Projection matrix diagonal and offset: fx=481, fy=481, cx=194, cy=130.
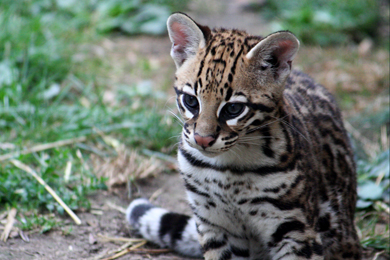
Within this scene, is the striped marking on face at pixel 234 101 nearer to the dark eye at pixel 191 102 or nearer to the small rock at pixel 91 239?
the dark eye at pixel 191 102

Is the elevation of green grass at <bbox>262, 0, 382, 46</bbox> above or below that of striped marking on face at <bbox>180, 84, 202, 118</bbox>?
above

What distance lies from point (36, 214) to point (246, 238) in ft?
5.63

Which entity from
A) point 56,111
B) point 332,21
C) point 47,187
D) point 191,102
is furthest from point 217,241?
point 332,21

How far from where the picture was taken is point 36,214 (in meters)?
3.87

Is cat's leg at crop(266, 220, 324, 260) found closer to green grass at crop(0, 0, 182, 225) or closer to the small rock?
the small rock

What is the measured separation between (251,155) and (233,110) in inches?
14.2

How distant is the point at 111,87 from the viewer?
6641 mm

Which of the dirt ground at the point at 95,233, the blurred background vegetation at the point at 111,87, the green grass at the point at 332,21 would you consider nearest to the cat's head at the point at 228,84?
the dirt ground at the point at 95,233

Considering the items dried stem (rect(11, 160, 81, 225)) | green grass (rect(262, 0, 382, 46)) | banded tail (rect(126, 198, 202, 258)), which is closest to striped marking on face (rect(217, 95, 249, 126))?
banded tail (rect(126, 198, 202, 258))

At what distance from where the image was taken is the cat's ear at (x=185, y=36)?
3.02 meters

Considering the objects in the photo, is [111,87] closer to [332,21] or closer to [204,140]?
[204,140]

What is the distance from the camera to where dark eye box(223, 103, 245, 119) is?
285 cm

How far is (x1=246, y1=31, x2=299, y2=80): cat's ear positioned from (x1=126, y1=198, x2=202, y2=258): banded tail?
59.6 inches

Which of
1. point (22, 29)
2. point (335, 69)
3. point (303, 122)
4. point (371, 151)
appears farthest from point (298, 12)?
point (303, 122)
